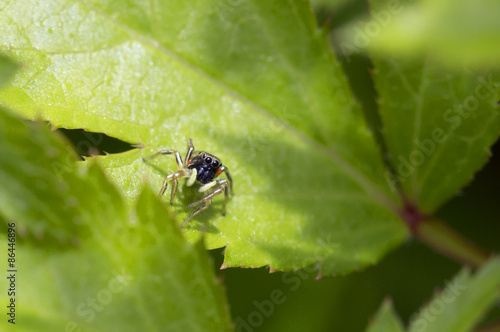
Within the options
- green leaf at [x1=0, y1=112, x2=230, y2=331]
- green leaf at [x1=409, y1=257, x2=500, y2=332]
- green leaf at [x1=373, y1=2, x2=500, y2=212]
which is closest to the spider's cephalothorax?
green leaf at [x1=0, y1=112, x2=230, y2=331]

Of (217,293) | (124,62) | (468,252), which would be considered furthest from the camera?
(468,252)

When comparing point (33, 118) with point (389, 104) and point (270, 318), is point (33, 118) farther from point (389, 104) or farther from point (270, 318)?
point (270, 318)

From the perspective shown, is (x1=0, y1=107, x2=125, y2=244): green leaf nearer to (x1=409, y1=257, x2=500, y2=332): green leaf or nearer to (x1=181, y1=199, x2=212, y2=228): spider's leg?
(x1=181, y1=199, x2=212, y2=228): spider's leg

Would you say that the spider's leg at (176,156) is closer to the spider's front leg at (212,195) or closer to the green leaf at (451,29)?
the spider's front leg at (212,195)

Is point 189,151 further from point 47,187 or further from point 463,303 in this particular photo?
point 463,303

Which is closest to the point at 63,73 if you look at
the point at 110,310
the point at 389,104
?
the point at 110,310

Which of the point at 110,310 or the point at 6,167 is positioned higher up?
the point at 6,167

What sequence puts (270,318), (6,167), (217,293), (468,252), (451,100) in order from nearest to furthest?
(6,167) < (217,293) < (451,100) < (468,252) < (270,318)
